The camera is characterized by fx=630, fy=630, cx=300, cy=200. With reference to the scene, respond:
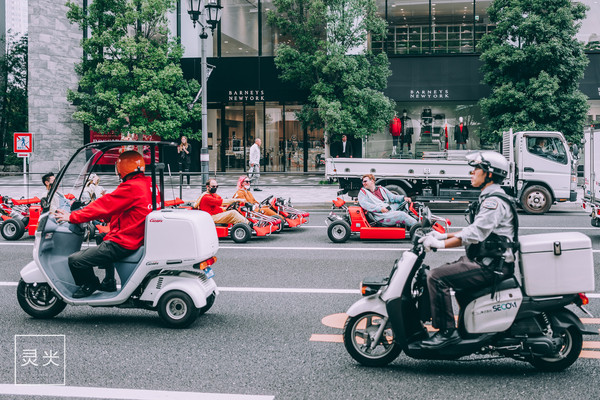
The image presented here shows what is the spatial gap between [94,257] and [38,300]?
0.93 meters

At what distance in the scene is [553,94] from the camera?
22.7m

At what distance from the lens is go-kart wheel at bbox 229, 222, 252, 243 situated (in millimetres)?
12383

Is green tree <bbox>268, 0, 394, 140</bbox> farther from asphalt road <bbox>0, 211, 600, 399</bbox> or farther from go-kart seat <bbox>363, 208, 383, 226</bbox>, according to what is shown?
asphalt road <bbox>0, 211, 600, 399</bbox>

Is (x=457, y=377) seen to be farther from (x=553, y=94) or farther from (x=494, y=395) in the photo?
(x=553, y=94)

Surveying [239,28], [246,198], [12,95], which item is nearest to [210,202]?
[246,198]

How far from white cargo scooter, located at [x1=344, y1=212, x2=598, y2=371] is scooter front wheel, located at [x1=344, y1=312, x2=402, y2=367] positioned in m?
0.08

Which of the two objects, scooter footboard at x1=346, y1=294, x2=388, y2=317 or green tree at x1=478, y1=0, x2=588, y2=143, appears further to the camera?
green tree at x1=478, y1=0, x2=588, y2=143

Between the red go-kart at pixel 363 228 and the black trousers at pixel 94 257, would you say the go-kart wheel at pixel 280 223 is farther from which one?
the black trousers at pixel 94 257

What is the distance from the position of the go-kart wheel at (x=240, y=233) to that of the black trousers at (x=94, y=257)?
600cm

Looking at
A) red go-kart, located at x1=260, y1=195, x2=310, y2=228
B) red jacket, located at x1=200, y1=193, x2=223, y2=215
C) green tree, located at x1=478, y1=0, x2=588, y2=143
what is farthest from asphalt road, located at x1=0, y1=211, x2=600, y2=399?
green tree, located at x1=478, y1=0, x2=588, y2=143

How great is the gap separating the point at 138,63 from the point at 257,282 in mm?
19306

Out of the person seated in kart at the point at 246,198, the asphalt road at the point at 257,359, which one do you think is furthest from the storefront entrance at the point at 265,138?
the asphalt road at the point at 257,359

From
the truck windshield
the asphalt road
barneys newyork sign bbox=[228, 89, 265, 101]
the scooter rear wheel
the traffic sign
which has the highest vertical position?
barneys newyork sign bbox=[228, 89, 265, 101]

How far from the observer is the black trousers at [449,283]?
4.82 metres
